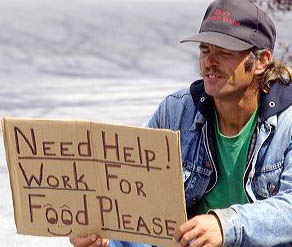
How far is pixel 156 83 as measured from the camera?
9.23m

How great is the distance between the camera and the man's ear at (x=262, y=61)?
2.85 meters

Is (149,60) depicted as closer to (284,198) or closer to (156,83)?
(156,83)

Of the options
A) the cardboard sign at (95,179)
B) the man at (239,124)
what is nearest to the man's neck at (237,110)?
the man at (239,124)

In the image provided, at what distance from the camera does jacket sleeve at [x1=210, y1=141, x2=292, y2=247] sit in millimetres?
2488

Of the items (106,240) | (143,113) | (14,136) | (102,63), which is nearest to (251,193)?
(106,240)

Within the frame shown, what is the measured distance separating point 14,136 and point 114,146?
324 mm

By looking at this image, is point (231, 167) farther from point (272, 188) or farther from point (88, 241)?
point (88, 241)

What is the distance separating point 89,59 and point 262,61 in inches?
307

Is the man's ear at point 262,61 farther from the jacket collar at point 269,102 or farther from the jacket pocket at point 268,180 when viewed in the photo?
Result: the jacket pocket at point 268,180

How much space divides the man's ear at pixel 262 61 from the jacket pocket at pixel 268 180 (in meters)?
0.31

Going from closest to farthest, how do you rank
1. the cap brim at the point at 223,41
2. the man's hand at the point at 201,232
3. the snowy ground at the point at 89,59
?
the man's hand at the point at 201,232 < the cap brim at the point at 223,41 < the snowy ground at the point at 89,59

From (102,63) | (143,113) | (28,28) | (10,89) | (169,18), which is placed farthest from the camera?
(169,18)

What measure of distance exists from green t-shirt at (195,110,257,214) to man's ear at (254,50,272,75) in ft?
0.45

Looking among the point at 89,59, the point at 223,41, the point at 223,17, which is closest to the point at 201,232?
the point at 223,41
